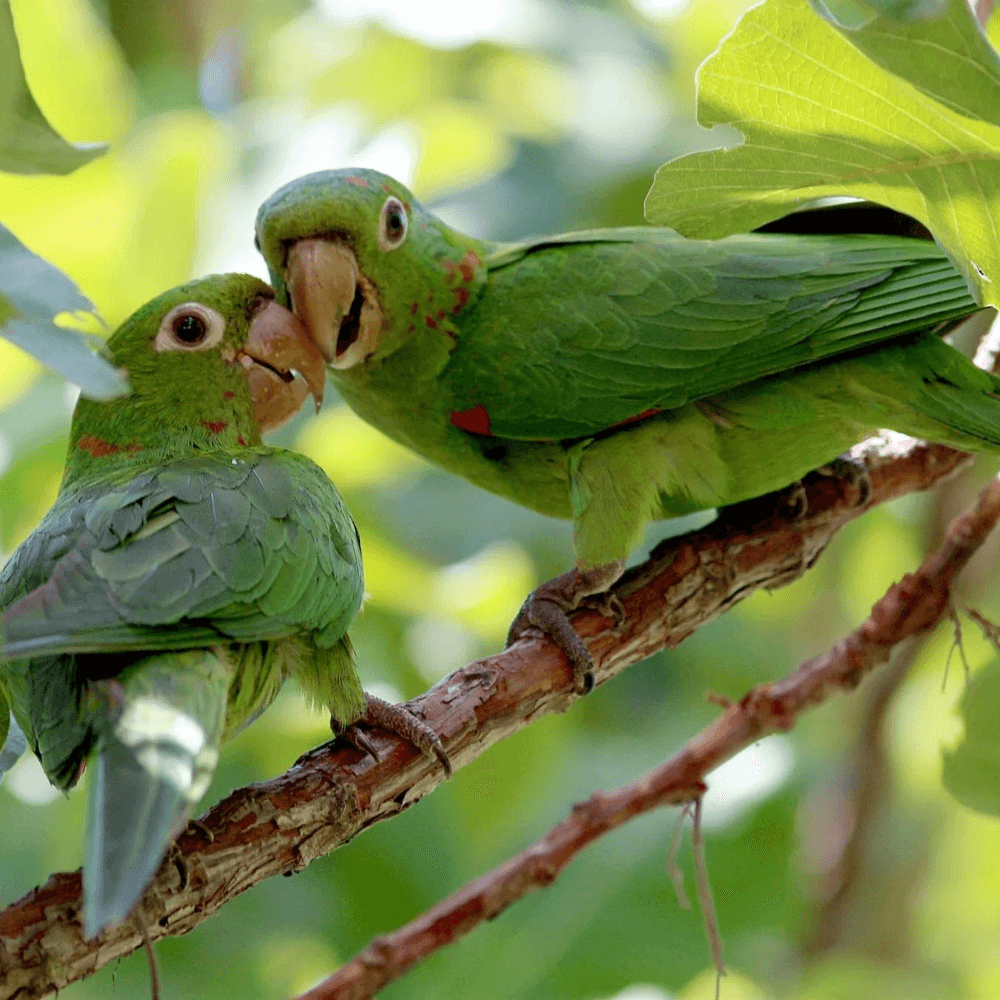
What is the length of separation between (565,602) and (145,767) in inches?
54.0

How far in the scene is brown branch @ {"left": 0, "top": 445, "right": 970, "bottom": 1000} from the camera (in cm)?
192

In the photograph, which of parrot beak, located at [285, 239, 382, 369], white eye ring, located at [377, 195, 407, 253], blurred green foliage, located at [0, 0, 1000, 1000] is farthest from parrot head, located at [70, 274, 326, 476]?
blurred green foliage, located at [0, 0, 1000, 1000]

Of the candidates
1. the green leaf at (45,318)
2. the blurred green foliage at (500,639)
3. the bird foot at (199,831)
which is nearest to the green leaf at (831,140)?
the green leaf at (45,318)

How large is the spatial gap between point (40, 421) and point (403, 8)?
234 cm

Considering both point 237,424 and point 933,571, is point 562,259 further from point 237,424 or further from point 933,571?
point 933,571

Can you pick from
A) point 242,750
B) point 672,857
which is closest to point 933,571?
point 672,857

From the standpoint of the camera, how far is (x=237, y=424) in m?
2.75

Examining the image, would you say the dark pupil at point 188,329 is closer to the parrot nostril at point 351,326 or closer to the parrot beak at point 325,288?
the parrot beak at point 325,288

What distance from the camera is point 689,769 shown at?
264cm

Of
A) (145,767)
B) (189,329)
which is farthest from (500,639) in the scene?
(145,767)

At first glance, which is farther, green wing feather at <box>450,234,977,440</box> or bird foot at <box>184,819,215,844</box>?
green wing feather at <box>450,234,977,440</box>

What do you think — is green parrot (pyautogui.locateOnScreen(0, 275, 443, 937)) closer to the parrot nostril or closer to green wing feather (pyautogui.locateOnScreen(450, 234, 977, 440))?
the parrot nostril

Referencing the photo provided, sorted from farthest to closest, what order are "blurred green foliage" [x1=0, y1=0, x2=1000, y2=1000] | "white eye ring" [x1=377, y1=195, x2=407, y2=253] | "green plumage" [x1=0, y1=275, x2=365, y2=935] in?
"blurred green foliage" [x1=0, y1=0, x2=1000, y2=1000]
"white eye ring" [x1=377, y1=195, x2=407, y2=253]
"green plumage" [x1=0, y1=275, x2=365, y2=935]

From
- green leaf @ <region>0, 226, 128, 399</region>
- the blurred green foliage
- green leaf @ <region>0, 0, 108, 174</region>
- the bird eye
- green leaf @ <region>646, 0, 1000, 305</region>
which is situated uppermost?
green leaf @ <region>646, 0, 1000, 305</region>
